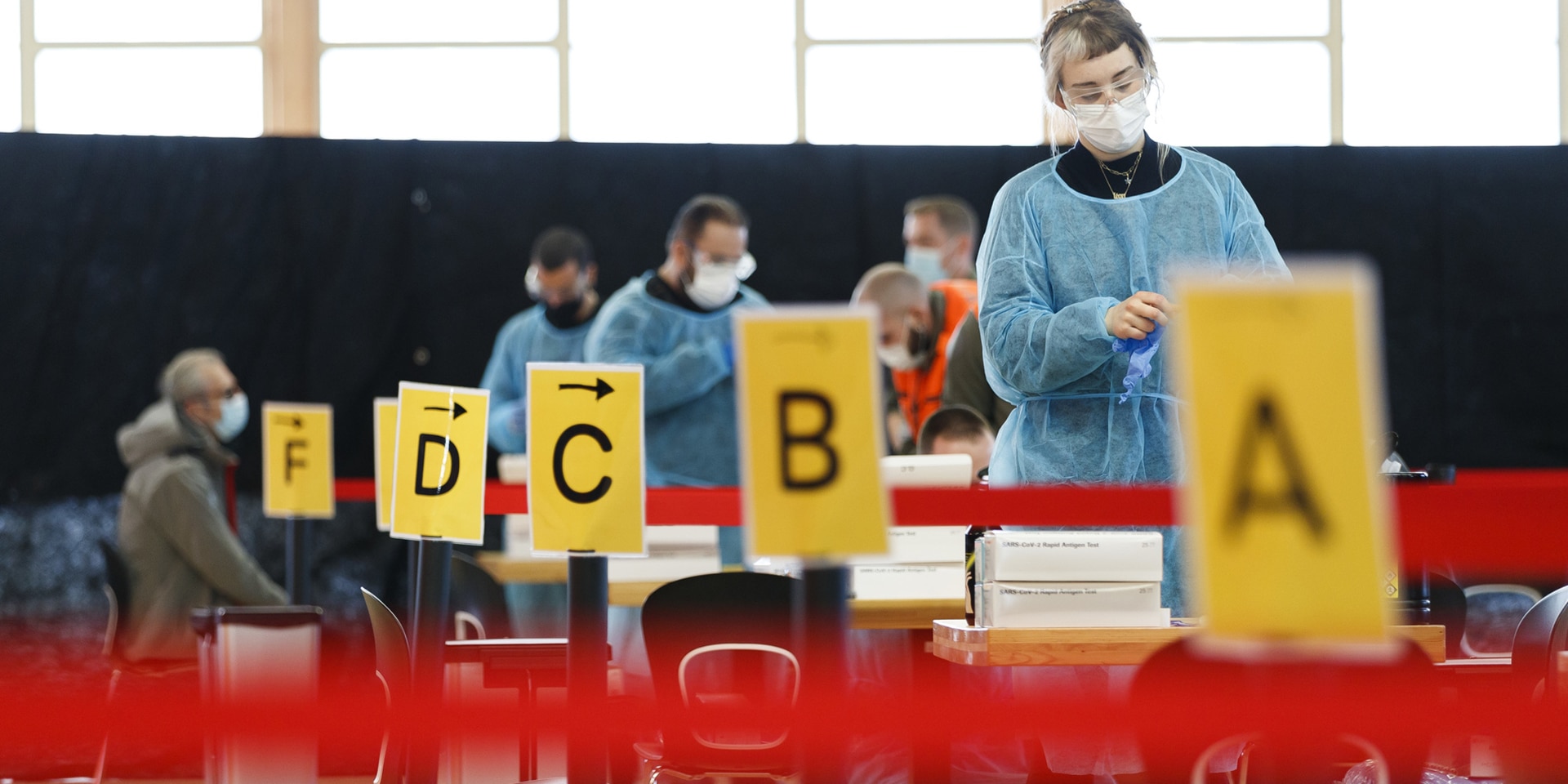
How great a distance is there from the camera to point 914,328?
458 cm

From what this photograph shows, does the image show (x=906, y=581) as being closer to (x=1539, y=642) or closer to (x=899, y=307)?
(x=1539, y=642)

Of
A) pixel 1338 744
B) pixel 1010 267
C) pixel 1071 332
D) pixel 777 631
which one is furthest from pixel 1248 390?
pixel 777 631

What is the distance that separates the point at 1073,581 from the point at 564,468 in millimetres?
807

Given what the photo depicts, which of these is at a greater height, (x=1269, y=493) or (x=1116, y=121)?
(x=1116, y=121)

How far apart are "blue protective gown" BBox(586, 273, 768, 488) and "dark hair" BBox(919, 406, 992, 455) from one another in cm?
113

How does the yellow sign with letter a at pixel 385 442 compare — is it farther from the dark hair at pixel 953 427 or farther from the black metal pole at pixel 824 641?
the black metal pole at pixel 824 641

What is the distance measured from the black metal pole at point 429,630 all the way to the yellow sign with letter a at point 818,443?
1.17 m

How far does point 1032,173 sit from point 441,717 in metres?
1.68

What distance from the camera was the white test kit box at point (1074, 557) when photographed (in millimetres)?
2230

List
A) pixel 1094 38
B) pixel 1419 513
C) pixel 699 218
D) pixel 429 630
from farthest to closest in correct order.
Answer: pixel 699 218 → pixel 1094 38 → pixel 429 630 → pixel 1419 513

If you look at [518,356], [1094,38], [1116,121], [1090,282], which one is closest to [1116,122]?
[1116,121]

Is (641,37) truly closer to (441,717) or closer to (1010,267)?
(1010,267)

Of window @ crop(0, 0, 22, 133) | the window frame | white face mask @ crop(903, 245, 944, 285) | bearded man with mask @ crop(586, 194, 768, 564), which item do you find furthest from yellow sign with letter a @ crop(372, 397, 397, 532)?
window @ crop(0, 0, 22, 133)

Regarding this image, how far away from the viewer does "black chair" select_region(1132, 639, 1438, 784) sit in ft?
3.34
